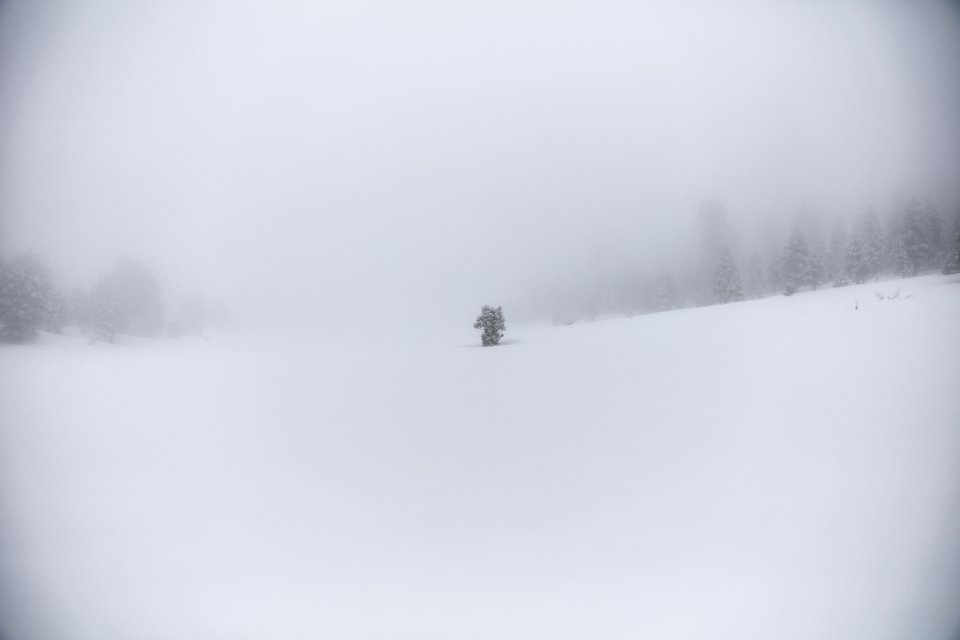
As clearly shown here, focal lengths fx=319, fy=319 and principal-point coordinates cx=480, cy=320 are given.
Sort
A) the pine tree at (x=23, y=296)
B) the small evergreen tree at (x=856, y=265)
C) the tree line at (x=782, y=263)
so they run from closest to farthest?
the pine tree at (x=23, y=296), the tree line at (x=782, y=263), the small evergreen tree at (x=856, y=265)

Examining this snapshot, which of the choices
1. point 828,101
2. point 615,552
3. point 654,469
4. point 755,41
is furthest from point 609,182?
point 615,552

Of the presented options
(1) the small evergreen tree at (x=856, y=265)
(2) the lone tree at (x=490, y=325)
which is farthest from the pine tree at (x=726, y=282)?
(2) the lone tree at (x=490, y=325)

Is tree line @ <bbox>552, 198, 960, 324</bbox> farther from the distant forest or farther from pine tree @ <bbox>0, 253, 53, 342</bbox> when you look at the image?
pine tree @ <bbox>0, 253, 53, 342</bbox>

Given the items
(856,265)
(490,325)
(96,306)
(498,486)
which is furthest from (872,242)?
(96,306)

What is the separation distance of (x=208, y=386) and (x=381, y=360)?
5.49 ft

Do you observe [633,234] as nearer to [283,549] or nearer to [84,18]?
[283,549]

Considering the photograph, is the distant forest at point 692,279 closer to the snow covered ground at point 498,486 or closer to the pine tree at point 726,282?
the pine tree at point 726,282

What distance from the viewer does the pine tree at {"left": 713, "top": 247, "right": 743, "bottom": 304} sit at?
145 inches

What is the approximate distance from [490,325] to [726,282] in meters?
2.82

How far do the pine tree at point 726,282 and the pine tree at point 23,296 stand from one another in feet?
23.4

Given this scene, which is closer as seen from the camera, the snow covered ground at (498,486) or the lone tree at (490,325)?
the snow covered ground at (498,486)

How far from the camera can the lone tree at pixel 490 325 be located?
10.5 feet

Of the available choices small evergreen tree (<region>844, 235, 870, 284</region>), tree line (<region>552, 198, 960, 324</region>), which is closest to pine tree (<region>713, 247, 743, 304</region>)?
tree line (<region>552, 198, 960, 324</region>)

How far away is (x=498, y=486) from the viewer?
246cm
